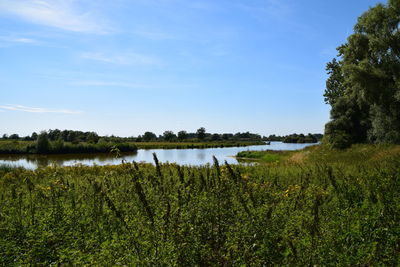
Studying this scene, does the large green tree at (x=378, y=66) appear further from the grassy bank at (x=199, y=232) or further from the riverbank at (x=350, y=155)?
the grassy bank at (x=199, y=232)

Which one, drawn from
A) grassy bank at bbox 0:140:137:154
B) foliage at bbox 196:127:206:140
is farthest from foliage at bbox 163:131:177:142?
grassy bank at bbox 0:140:137:154

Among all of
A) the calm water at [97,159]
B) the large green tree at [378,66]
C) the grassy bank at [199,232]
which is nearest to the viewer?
the grassy bank at [199,232]

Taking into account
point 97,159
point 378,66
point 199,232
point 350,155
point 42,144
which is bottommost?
point 97,159

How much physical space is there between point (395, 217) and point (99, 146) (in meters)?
50.7

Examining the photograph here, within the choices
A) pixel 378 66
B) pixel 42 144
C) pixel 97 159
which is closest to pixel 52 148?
pixel 42 144

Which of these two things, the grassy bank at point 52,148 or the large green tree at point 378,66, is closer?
the large green tree at point 378,66

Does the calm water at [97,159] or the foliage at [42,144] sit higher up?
the foliage at [42,144]

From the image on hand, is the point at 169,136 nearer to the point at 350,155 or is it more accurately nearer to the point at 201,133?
the point at 201,133

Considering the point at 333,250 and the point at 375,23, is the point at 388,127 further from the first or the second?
the point at 333,250

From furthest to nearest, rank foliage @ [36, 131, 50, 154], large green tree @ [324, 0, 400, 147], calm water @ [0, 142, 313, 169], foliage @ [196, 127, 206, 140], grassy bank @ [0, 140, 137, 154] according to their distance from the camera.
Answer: foliage @ [196, 127, 206, 140]
grassy bank @ [0, 140, 137, 154]
foliage @ [36, 131, 50, 154]
calm water @ [0, 142, 313, 169]
large green tree @ [324, 0, 400, 147]

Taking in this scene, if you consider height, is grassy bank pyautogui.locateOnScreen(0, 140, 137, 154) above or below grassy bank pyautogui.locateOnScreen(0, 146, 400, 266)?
above

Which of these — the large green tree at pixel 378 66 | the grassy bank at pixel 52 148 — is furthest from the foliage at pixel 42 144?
the large green tree at pixel 378 66

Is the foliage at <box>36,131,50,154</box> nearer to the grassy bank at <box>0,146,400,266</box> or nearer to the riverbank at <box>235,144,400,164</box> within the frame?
the riverbank at <box>235,144,400,164</box>

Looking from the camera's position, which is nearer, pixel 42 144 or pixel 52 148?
pixel 42 144
